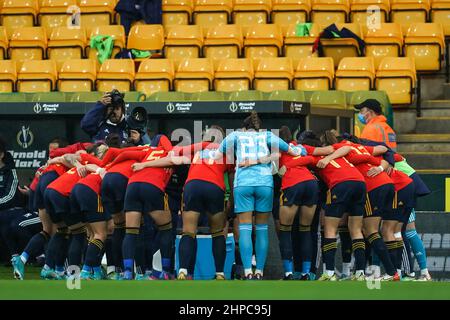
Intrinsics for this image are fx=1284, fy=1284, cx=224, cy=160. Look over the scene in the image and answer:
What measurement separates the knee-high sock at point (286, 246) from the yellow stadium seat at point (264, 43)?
20.9ft

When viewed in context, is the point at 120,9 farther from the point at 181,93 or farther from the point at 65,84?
the point at 181,93

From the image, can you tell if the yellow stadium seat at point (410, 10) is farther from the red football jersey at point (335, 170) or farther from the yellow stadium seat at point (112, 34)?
the red football jersey at point (335, 170)

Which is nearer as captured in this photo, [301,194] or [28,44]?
[301,194]

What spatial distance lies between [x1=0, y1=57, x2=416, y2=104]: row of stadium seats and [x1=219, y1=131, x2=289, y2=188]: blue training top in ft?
16.3

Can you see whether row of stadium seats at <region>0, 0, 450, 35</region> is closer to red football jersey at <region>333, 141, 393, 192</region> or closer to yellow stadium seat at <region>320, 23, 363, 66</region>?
yellow stadium seat at <region>320, 23, 363, 66</region>

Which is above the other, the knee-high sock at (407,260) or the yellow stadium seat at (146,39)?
the yellow stadium seat at (146,39)

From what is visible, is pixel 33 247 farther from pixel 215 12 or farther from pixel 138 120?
pixel 215 12

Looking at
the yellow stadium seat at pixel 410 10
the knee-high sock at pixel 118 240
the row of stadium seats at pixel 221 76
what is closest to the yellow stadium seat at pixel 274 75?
the row of stadium seats at pixel 221 76

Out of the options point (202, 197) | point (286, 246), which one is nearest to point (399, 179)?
point (286, 246)

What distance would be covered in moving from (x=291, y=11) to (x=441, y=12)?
7.72 feet

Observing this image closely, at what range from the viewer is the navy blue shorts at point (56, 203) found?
14203 mm

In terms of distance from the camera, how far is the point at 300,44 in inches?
770
